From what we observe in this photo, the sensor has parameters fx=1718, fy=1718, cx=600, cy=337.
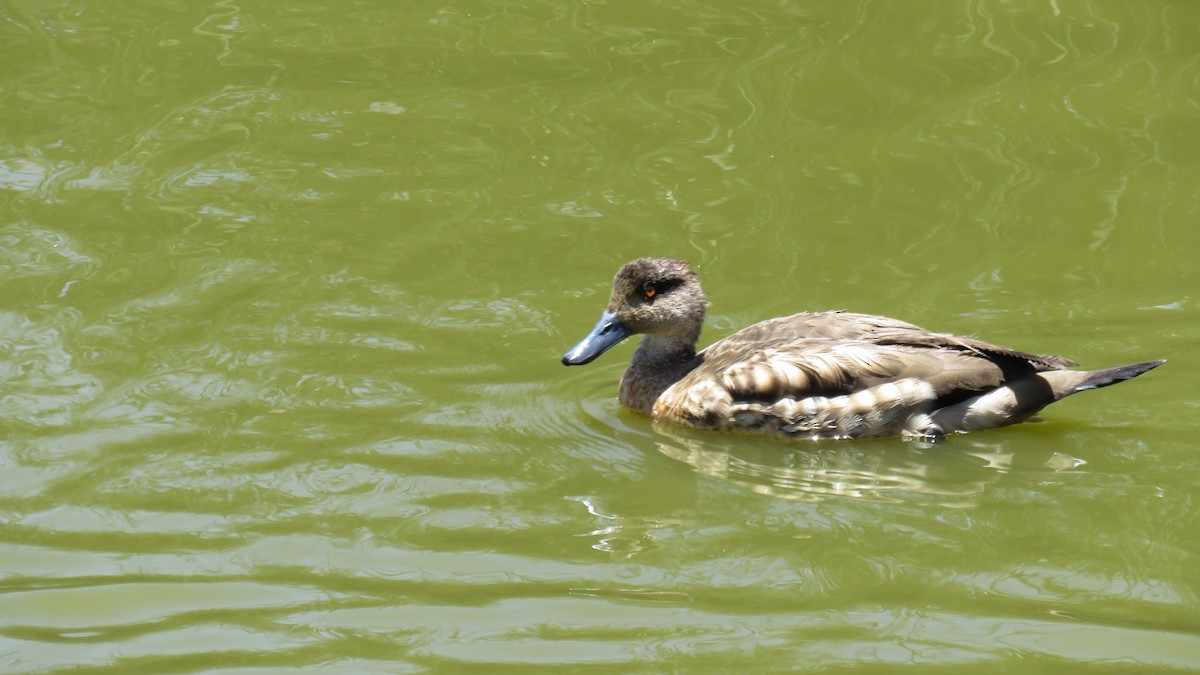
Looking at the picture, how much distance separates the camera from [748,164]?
12125 millimetres

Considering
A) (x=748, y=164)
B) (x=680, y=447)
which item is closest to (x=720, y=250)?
(x=748, y=164)

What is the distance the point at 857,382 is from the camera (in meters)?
8.91

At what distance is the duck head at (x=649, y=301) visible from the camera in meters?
9.48

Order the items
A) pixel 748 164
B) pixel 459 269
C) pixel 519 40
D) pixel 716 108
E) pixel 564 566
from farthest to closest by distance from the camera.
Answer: pixel 519 40 < pixel 716 108 < pixel 748 164 < pixel 459 269 < pixel 564 566

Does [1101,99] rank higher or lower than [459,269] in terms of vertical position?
higher

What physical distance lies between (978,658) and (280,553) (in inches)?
114

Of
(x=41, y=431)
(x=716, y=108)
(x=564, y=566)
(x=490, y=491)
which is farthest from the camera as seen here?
(x=716, y=108)

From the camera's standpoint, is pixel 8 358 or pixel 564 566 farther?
pixel 8 358

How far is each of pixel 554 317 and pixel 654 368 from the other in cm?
83

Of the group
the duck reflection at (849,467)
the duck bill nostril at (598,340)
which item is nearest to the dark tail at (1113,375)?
the duck reflection at (849,467)

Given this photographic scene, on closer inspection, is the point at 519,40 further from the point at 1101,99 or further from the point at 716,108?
the point at 1101,99

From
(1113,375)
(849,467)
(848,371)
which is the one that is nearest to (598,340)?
(848,371)

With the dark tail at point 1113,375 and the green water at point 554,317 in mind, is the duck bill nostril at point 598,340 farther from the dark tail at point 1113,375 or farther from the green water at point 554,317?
the dark tail at point 1113,375

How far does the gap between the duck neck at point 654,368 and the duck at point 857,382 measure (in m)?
0.01
